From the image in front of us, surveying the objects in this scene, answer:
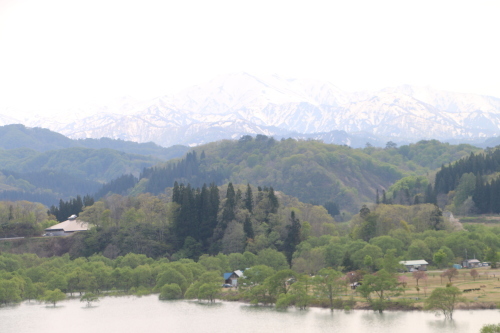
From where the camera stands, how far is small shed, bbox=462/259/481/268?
374 feet

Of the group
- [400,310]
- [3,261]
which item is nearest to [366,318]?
[400,310]

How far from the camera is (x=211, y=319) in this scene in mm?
90812

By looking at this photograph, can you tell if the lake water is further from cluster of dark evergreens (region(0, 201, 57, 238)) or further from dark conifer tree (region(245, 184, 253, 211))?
cluster of dark evergreens (region(0, 201, 57, 238))

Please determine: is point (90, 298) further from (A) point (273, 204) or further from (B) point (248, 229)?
(A) point (273, 204)

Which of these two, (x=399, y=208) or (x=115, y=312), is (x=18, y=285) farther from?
(x=399, y=208)

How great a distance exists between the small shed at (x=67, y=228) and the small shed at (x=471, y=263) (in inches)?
2644

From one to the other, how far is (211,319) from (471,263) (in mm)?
41797

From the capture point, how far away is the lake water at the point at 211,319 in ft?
271

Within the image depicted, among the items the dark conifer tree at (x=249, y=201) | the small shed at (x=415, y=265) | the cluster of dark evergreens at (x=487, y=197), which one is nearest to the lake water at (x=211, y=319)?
the small shed at (x=415, y=265)

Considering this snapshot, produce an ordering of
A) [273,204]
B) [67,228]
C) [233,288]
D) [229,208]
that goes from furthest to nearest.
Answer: [67,228], [273,204], [229,208], [233,288]

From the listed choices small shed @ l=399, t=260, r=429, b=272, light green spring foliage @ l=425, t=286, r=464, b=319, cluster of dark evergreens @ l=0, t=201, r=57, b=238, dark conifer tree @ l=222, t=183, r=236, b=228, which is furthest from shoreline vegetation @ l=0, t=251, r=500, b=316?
cluster of dark evergreens @ l=0, t=201, r=57, b=238

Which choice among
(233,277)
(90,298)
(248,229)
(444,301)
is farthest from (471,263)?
(90,298)

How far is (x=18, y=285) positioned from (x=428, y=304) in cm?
5388

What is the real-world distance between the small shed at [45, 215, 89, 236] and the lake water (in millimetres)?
42444
